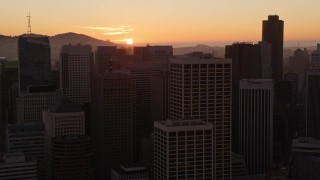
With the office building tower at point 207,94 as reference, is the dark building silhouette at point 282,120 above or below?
Answer: below

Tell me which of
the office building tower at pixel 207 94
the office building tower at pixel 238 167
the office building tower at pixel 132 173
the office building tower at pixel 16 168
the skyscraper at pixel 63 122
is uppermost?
the office building tower at pixel 207 94

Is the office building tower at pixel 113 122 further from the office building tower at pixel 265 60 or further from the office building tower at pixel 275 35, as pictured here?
the office building tower at pixel 275 35

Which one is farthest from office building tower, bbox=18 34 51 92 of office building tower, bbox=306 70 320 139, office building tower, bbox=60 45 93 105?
office building tower, bbox=306 70 320 139

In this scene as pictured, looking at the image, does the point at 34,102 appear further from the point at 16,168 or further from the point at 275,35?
the point at 275,35

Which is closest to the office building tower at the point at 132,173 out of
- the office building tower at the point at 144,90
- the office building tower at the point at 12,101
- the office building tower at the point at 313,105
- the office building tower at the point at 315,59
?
the office building tower at the point at 144,90

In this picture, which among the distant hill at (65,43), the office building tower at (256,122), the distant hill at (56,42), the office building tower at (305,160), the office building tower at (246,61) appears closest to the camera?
the office building tower at (305,160)

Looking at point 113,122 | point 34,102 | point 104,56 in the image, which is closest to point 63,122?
point 113,122

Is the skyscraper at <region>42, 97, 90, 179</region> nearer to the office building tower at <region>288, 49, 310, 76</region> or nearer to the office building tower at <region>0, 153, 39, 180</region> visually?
the office building tower at <region>0, 153, 39, 180</region>
